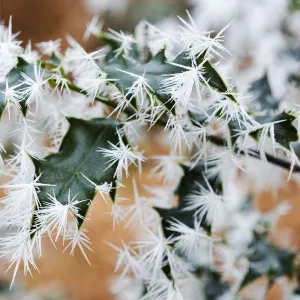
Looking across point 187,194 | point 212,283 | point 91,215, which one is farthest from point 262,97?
point 91,215

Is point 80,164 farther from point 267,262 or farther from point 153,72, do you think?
point 267,262

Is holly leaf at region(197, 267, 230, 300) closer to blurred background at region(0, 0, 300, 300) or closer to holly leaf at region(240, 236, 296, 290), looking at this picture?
holly leaf at region(240, 236, 296, 290)

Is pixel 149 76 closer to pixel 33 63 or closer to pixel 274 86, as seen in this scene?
pixel 33 63

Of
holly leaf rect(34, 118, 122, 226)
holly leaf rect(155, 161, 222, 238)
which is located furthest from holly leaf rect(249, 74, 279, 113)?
holly leaf rect(34, 118, 122, 226)

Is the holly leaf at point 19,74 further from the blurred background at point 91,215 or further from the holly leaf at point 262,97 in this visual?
the blurred background at point 91,215

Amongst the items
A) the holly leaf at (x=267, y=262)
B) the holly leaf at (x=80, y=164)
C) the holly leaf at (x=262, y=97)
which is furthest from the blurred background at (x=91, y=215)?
the holly leaf at (x=80, y=164)
